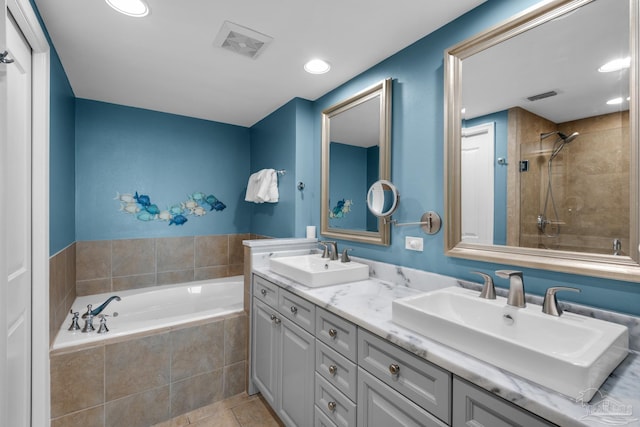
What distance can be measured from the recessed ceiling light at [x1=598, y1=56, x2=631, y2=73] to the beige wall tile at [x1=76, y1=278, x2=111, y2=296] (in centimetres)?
366

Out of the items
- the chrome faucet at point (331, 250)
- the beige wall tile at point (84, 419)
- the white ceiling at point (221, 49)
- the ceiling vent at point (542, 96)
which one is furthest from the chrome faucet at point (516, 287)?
the beige wall tile at point (84, 419)

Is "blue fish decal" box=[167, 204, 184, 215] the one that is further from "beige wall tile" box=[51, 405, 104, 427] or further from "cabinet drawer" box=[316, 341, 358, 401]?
"cabinet drawer" box=[316, 341, 358, 401]

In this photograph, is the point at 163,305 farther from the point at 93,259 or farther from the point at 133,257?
the point at 93,259

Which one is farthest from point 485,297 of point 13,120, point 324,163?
point 13,120

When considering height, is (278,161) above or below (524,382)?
above

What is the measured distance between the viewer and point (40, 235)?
5.08 ft

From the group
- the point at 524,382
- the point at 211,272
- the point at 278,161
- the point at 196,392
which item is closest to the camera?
the point at 524,382

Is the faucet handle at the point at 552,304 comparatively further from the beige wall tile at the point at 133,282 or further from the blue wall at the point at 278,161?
the beige wall tile at the point at 133,282

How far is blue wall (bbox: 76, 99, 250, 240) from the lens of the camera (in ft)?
8.98

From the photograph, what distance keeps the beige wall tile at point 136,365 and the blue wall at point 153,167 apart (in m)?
1.37

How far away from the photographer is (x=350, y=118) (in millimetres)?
2225

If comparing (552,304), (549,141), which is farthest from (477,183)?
(552,304)

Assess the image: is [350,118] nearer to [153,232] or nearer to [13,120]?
[13,120]

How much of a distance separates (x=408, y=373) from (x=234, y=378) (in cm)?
169
